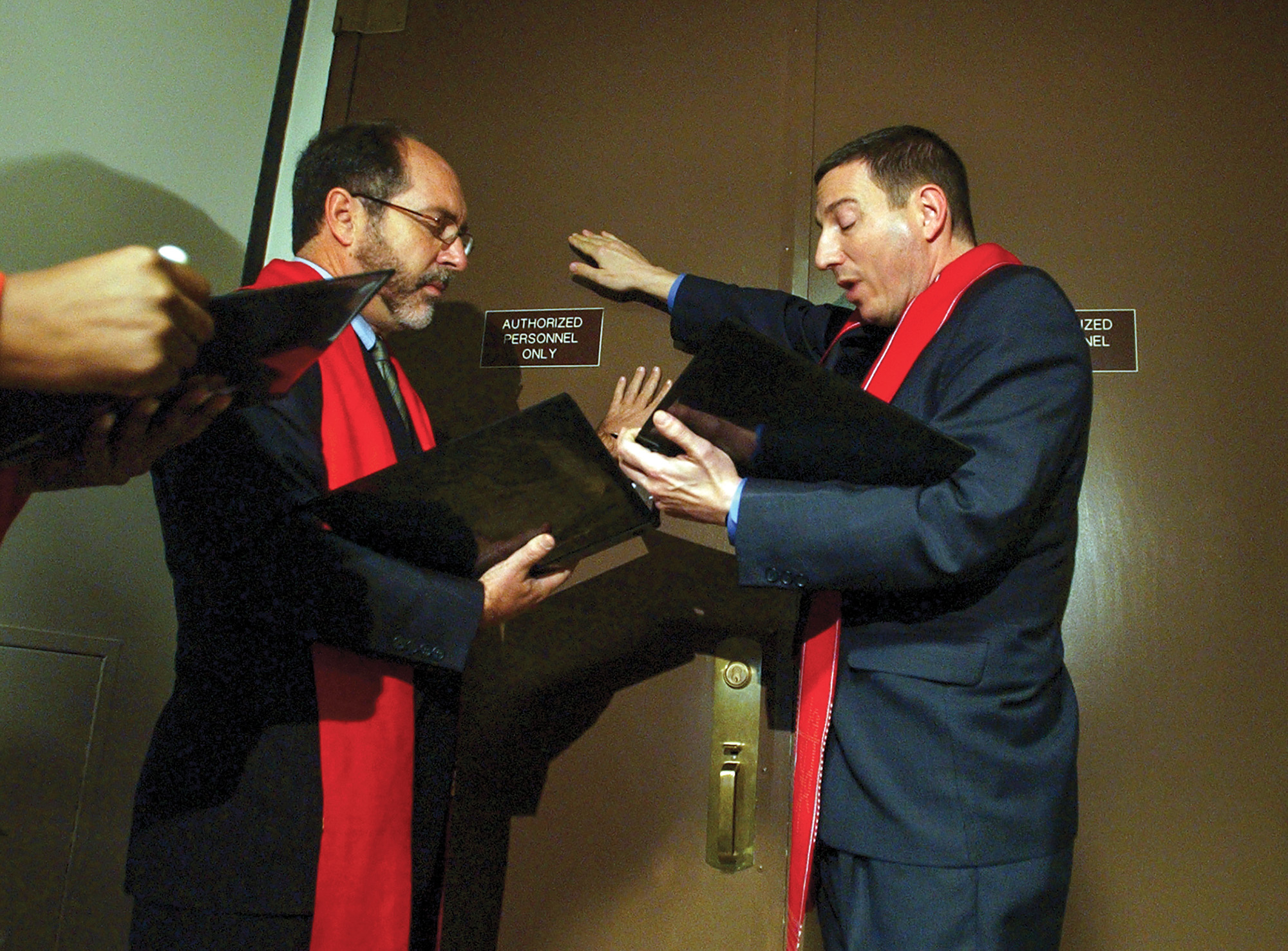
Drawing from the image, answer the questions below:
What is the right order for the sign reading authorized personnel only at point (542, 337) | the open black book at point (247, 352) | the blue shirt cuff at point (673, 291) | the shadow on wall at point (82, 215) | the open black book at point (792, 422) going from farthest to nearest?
the sign reading authorized personnel only at point (542, 337)
the blue shirt cuff at point (673, 291)
the shadow on wall at point (82, 215)
the open black book at point (792, 422)
the open black book at point (247, 352)

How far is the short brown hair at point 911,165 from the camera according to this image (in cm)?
164

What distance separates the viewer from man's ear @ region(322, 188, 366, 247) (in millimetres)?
1771

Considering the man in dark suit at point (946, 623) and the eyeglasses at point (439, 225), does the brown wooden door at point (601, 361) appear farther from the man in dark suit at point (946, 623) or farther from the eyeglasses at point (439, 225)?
the man in dark suit at point (946, 623)

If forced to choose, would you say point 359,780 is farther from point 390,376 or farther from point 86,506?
point 86,506

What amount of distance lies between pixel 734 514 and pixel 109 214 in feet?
4.25

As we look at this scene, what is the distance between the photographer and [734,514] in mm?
1276

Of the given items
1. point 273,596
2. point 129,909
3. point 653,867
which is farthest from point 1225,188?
point 129,909

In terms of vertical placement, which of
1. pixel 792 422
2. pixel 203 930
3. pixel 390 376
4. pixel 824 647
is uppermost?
pixel 390 376

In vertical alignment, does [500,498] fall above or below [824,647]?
above

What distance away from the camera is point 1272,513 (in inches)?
68.3

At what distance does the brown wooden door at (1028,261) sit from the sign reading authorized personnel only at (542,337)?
0.10ft

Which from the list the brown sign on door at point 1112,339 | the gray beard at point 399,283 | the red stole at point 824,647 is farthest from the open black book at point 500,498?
the brown sign on door at point 1112,339

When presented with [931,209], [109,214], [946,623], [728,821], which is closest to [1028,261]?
[931,209]

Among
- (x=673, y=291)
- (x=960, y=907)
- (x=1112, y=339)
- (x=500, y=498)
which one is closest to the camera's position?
(x=960, y=907)
